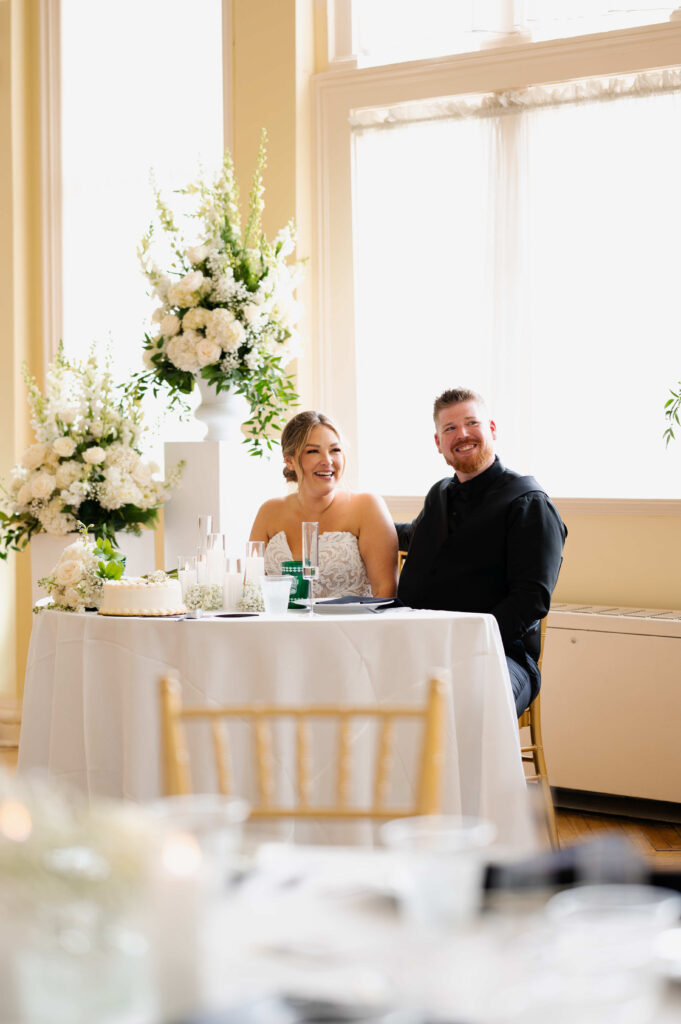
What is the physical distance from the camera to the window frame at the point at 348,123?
14.9 feet

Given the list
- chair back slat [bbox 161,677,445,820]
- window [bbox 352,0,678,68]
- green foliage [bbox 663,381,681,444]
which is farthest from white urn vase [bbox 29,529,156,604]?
chair back slat [bbox 161,677,445,820]

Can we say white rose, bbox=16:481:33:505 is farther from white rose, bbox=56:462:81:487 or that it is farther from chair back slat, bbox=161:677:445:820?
chair back slat, bbox=161:677:445:820

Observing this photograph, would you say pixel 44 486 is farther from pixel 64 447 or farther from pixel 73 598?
pixel 73 598

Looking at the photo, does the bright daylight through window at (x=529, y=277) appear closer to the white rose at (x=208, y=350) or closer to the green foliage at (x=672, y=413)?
the green foliage at (x=672, y=413)

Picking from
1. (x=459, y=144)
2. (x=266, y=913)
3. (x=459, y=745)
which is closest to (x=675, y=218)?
(x=459, y=144)

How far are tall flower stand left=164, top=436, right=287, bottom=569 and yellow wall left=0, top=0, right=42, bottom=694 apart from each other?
5.48ft

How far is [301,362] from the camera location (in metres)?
4.97

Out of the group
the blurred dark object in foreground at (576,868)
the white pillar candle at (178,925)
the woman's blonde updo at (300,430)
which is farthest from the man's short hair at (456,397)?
the white pillar candle at (178,925)

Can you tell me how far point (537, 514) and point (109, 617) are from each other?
4.28ft

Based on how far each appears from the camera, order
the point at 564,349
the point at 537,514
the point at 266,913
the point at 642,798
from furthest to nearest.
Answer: the point at 564,349 → the point at 642,798 → the point at 537,514 → the point at 266,913

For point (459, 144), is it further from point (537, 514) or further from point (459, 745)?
point (459, 745)

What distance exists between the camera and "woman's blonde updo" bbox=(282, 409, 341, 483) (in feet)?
12.6

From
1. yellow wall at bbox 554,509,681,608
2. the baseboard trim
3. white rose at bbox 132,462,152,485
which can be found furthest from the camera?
yellow wall at bbox 554,509,681,608

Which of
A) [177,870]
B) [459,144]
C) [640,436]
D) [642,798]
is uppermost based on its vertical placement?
[459,144]
